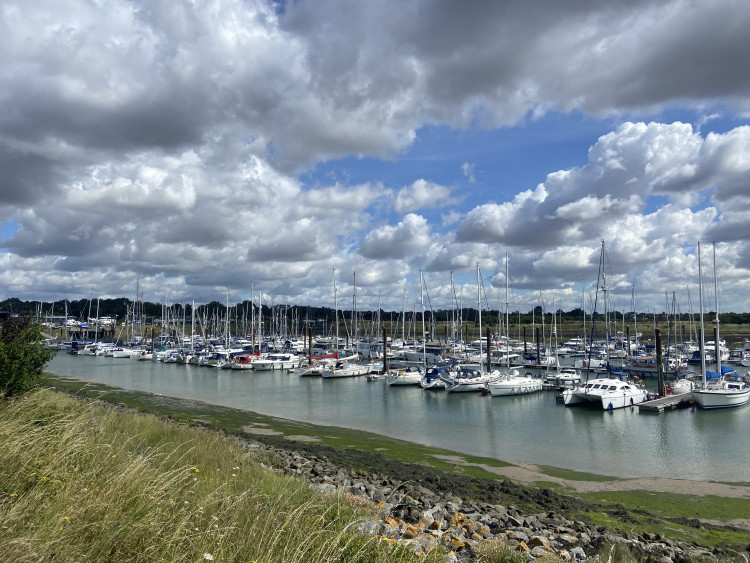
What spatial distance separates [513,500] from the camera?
707 inches

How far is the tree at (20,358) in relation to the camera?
13609 mm

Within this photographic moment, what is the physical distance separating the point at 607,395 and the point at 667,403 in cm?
595

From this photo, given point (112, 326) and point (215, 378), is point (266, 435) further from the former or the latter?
point (112, 326)

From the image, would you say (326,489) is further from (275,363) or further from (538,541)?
(275,363)

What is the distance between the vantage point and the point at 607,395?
46156 mm

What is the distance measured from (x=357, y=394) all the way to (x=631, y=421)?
29.0 m

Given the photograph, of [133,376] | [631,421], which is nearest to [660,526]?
[631,421]

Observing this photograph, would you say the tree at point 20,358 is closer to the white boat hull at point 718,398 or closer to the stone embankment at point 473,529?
the stone embankment at point 473,529

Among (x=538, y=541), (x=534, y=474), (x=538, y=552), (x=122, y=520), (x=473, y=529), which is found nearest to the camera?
(x=122, y=520)

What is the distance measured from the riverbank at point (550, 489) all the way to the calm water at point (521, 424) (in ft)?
11.0

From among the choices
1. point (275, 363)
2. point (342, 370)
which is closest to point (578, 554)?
point (342, 370)

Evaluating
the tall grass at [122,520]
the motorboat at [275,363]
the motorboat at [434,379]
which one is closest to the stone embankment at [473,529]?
the tall grass at [122,520]

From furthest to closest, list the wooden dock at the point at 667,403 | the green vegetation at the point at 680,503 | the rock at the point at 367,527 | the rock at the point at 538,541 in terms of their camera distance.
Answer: the wooden dock at the point at 667,403, the green vegetation at the point at 680,503, the rock at the point at 538,541, the rock at the point at 367,527

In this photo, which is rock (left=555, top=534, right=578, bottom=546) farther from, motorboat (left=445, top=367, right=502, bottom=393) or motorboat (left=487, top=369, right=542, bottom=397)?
motorboat (left=445, top=367, right=502, bottom=393)
